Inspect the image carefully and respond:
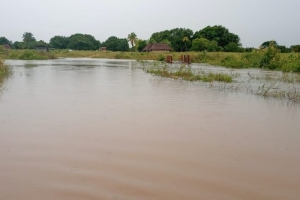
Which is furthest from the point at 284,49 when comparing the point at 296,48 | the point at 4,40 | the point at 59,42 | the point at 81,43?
the point at 4,40

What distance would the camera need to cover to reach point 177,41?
2625 inches

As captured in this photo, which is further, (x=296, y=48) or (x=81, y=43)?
(x=81, y=43)

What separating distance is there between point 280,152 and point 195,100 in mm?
5230

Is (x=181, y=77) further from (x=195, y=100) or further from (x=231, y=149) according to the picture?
(x=231, y=149)

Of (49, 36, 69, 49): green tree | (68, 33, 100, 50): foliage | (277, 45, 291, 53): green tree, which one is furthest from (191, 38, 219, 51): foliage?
(49, 36, 69, 49): green tree

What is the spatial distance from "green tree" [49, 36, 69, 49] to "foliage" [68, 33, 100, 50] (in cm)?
190

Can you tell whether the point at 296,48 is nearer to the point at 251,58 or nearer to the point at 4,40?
the point at 251,58

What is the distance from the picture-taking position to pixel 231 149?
16.3 ft

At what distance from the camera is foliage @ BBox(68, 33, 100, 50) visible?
306 ft

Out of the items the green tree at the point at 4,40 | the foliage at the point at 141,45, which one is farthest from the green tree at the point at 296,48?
the green tree at the point at 4,40

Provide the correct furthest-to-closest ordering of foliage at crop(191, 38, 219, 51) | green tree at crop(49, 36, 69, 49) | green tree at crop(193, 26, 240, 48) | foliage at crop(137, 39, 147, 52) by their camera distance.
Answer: green tree at crop(49, 36, 69, 49)
foliage at crop(137, 39, 147, 52)
green tree at crop(193, 26, 240, 48)
foliage at crop(191, 38, 219, 51)

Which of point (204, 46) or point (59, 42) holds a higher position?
point (59, 42)

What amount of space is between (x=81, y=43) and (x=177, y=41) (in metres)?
38.9

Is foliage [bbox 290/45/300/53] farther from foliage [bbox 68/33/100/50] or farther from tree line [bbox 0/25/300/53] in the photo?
foliage [bbox 68/33/100/50]
